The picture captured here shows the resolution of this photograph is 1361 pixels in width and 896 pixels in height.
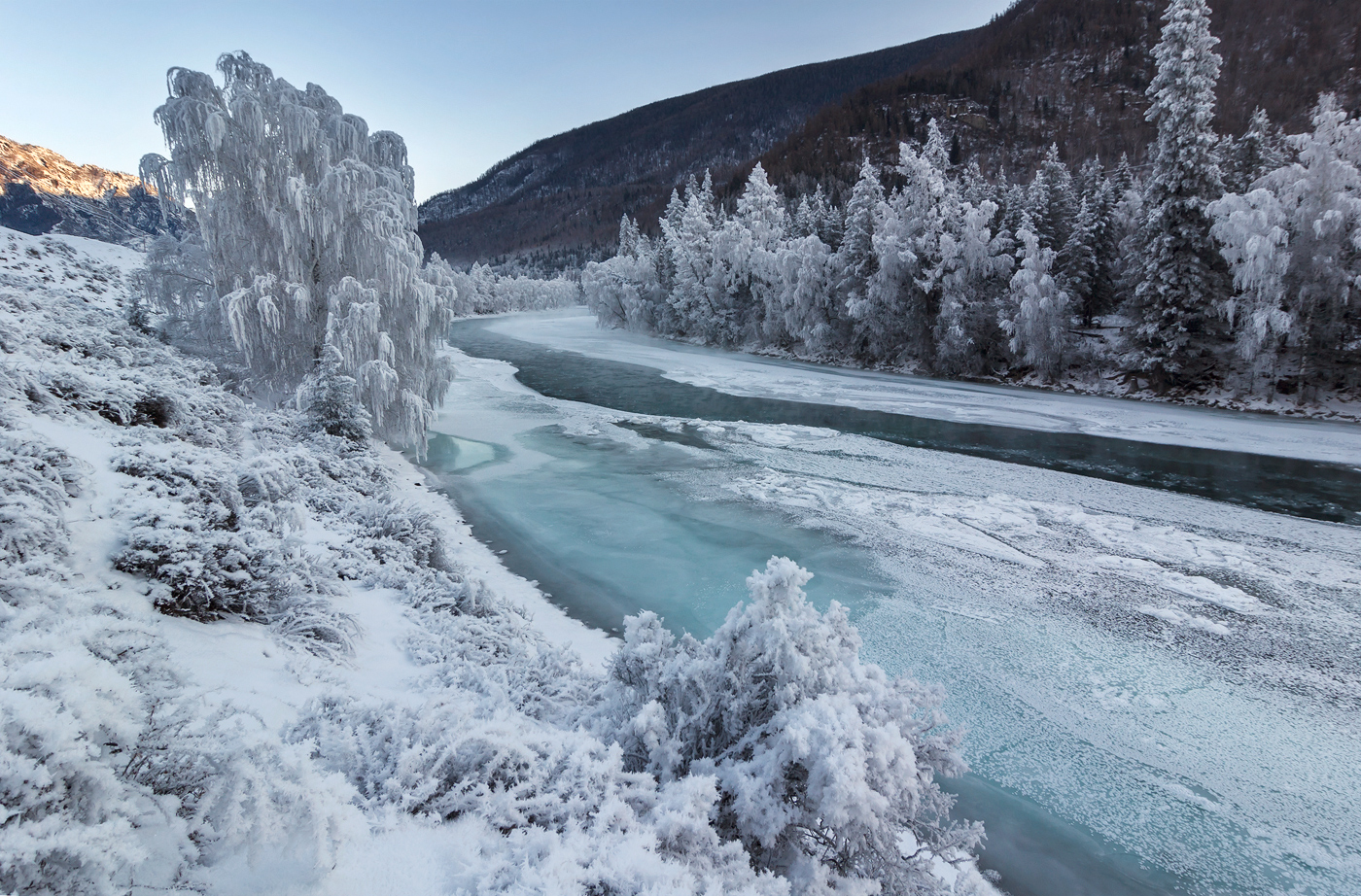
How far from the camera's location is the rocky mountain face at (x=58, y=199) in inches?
1232

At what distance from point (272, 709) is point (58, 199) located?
46012 millimetres

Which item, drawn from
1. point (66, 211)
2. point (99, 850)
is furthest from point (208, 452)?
point (66, 211)

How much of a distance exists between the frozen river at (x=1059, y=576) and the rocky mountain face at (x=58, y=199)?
98.4ft

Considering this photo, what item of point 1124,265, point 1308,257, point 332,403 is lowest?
point 332,403

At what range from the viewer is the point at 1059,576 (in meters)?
8.16

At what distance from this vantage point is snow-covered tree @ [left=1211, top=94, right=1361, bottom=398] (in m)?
18.6

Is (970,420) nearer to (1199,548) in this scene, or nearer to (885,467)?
(885,467)

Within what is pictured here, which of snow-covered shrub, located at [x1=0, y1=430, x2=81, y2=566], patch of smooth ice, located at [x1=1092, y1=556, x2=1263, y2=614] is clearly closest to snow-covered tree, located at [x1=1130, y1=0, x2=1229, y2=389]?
patch of smooth ice, located at [x1=1092, y1=556, x2=1263, y2=614]

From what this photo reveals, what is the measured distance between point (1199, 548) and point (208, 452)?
12.5 metres

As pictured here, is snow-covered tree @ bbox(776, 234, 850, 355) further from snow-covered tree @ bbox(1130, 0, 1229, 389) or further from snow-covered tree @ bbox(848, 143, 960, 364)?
snow-covered tree @ bbox(1130, 0, 1229, 389)

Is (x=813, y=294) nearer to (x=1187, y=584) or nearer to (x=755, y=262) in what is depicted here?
(x=755, y=262)

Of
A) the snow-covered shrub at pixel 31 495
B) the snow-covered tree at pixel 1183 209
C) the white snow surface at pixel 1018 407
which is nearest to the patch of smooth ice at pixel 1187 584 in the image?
the white snow surface at pixel 1018 407

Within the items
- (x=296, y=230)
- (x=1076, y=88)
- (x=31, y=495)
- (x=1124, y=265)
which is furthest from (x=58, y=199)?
(x=1076, y=88)

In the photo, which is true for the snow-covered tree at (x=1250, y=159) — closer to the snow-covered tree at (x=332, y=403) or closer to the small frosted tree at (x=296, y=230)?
the small frosted tree at (x=296, y=230)
